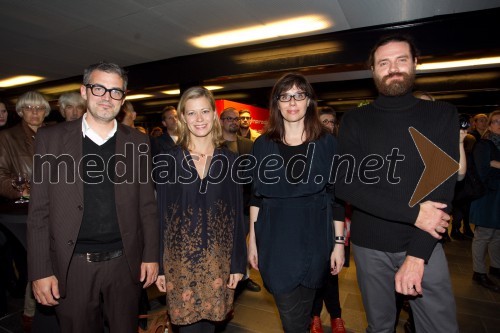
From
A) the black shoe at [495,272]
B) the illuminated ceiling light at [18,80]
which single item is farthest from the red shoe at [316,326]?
the illuminated ceiling light at [18,80]

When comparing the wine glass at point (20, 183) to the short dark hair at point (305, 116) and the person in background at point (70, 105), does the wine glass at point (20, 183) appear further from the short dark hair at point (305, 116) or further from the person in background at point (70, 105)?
the short dark hair at point (305, 116)

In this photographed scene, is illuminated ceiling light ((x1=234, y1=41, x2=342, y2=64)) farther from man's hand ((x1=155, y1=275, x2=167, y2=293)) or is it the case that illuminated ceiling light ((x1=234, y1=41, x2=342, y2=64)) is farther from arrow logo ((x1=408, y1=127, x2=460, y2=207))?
man's hand ((x1=155, y1=275, x2=167, y2=293))

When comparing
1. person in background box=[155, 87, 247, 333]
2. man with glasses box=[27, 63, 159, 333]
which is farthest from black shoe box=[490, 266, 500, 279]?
man with glasses box=[27, 63, 159, 333]

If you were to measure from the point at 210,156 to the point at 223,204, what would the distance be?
13.5 inches

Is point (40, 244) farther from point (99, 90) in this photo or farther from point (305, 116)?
point (305, 116)

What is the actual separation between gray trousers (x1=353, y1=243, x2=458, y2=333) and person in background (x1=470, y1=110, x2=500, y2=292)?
2482mm

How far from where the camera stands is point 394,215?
1480 mm

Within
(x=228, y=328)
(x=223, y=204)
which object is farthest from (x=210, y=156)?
(x=228, y=328)

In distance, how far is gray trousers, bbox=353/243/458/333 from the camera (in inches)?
58.9

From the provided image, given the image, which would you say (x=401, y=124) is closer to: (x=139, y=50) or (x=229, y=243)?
(x=229, y=243)

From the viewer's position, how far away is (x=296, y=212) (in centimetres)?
172

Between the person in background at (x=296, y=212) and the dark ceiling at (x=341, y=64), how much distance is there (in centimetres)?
384

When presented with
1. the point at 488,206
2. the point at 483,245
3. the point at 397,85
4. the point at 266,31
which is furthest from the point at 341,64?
the point at 397,85

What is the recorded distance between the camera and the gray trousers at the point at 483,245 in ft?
11.6
